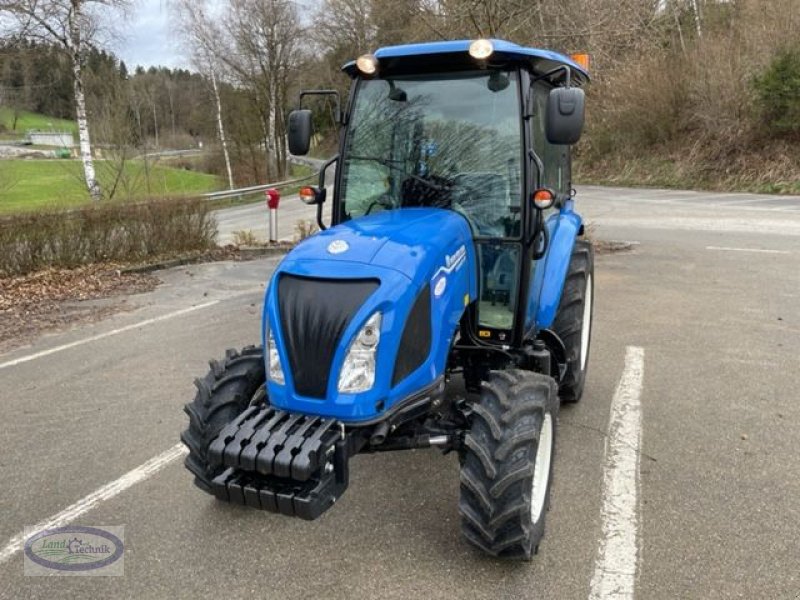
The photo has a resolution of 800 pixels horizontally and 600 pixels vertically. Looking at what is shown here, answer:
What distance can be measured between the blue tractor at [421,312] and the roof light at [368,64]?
0.5 inches

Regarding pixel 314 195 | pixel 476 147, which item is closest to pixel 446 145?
pixel 476 147

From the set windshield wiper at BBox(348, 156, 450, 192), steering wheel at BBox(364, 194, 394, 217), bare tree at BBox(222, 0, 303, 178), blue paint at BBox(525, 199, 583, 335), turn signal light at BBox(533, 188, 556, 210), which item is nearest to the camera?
turn signal light at BBox(533, 188, 556, 210)

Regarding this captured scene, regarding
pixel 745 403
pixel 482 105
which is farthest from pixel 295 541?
pixel 745 403

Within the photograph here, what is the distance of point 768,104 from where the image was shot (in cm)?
1912

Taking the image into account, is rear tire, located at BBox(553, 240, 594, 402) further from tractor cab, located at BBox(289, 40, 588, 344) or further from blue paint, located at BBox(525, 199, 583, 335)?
tractor cab, located at BBox(289, 40, 588, 344)

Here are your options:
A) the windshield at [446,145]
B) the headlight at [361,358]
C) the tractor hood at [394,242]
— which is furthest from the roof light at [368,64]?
the headlight at [361,358]

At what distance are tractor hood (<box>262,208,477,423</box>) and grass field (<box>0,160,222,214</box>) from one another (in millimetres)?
8150

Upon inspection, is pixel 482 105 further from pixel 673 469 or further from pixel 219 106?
pixel 219 106

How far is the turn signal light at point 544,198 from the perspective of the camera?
321 centimetres

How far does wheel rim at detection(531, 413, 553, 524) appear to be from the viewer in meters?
2.90

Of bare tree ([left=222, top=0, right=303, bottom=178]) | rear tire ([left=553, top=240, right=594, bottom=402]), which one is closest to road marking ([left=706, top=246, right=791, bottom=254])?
rear tire ([left=553, top=240, right=594, bottom=402])

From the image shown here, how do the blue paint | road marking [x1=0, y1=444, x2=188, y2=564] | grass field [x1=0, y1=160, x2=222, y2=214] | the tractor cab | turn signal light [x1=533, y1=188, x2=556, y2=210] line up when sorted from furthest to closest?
grass field [x1=0, y1=160, x2=222, y2=214]
the blue paint
the tractor cab
turn signal light [x1=533, y1=188, x2=556, y2=210]
road marking [x1=0, y1=444, x2=188, y2=564]

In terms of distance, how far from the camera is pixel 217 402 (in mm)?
2973

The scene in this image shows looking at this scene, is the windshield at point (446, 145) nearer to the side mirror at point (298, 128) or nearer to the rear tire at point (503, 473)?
the side mirror at point (298, 128)
